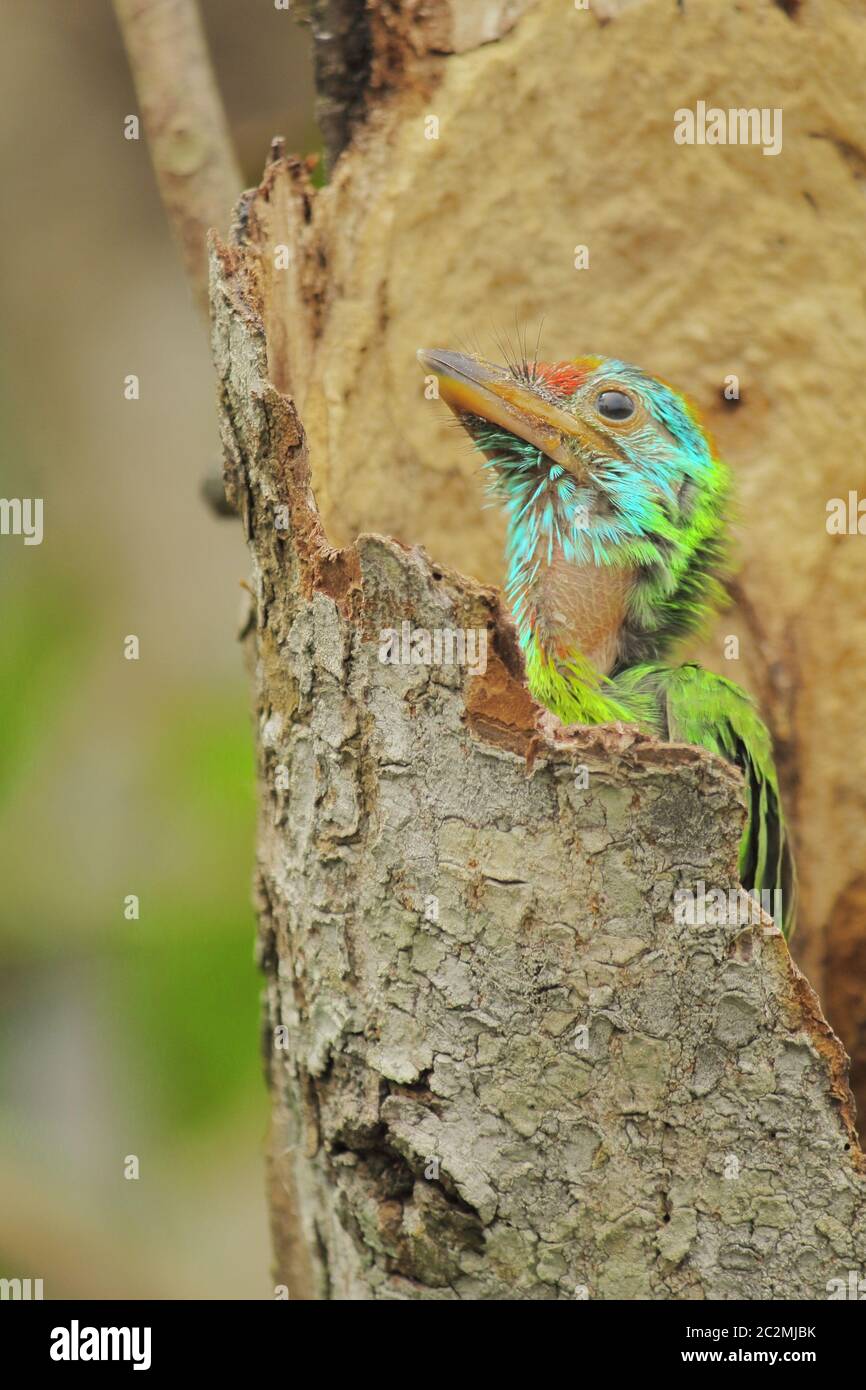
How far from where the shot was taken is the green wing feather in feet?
11.7

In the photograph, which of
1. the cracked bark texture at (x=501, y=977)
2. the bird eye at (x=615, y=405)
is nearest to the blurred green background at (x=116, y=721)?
the bird eye at (x=615, y=405)

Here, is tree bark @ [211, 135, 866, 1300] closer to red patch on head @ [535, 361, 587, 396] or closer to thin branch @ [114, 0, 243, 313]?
red patch on head @ [535, 361, 587, 396]

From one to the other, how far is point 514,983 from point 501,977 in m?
0.03

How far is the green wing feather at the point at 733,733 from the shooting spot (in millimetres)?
3559

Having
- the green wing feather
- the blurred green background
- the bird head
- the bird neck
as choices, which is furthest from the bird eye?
the blurred green background

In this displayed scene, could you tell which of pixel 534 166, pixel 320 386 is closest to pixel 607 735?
pixel 320 386

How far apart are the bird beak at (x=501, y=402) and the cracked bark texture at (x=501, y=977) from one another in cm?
73

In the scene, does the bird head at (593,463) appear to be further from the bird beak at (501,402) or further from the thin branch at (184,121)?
the thin branch at (184,121)

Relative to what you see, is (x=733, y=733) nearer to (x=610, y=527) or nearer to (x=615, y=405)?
(x=610, y=527)

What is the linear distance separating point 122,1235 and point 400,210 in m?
4.05

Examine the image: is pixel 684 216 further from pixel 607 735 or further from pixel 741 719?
pixel 607 735

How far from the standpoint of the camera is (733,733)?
11.7 feet

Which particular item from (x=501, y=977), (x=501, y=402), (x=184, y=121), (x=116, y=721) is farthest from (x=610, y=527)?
(x=116, y=721)

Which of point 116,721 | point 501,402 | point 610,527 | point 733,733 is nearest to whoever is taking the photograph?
point 733,733
